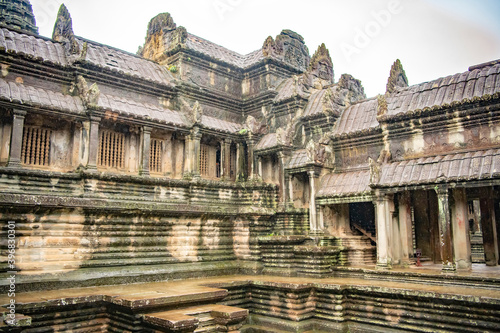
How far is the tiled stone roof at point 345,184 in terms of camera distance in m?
15.0

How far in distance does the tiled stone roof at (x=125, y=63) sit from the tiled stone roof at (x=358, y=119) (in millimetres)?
7260

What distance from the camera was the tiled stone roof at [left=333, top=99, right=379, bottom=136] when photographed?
53.2 feet

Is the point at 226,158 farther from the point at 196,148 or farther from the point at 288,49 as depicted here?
the point at 288,49

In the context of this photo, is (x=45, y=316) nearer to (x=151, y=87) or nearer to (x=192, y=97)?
(x=151, y=87)

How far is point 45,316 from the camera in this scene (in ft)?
29.6

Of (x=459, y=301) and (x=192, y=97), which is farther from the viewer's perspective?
(x=192, y=97)

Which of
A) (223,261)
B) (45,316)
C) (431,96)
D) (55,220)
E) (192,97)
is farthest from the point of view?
(192,97)

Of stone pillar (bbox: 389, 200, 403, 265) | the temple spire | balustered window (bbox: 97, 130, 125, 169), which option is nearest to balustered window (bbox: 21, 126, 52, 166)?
balustered window (bbox: 97, 130, 125, 169)

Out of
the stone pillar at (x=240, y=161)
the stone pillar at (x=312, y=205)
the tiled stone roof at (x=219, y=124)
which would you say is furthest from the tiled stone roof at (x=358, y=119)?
the tiled stone roof at (x=219, y=124)

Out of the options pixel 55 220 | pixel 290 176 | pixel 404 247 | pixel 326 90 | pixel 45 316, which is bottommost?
pixel 45 316

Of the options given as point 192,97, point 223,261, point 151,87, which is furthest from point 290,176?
point 151,87

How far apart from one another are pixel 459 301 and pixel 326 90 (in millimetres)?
10291

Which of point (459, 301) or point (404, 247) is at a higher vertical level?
point (404, 247)

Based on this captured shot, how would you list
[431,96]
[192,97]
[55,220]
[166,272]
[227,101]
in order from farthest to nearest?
1. [227,101]
2. [192,97]
3. [431,96]
4. [166,272]
5. [55,220]
